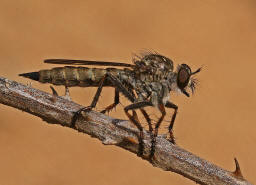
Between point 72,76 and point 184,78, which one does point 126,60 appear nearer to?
point 184,78

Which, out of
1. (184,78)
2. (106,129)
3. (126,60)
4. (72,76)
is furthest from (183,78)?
(126,60)

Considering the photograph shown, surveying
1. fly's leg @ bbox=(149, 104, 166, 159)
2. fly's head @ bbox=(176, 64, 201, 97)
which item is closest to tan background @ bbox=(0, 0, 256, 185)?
fly's head @ bbox=(176, 64, 201, 97)

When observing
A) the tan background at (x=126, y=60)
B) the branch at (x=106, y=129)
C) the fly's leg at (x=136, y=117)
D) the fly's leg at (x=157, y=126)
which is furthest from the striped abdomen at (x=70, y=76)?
the tan background at (x=126, y=60)

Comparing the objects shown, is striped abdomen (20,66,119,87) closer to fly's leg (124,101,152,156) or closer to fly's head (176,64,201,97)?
fly's leg (124,101,152,156)

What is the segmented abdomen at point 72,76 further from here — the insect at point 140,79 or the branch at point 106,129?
the branch at point 106,129

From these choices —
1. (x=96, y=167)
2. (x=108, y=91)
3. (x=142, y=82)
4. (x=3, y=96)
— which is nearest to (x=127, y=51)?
(x=108, y=91)
